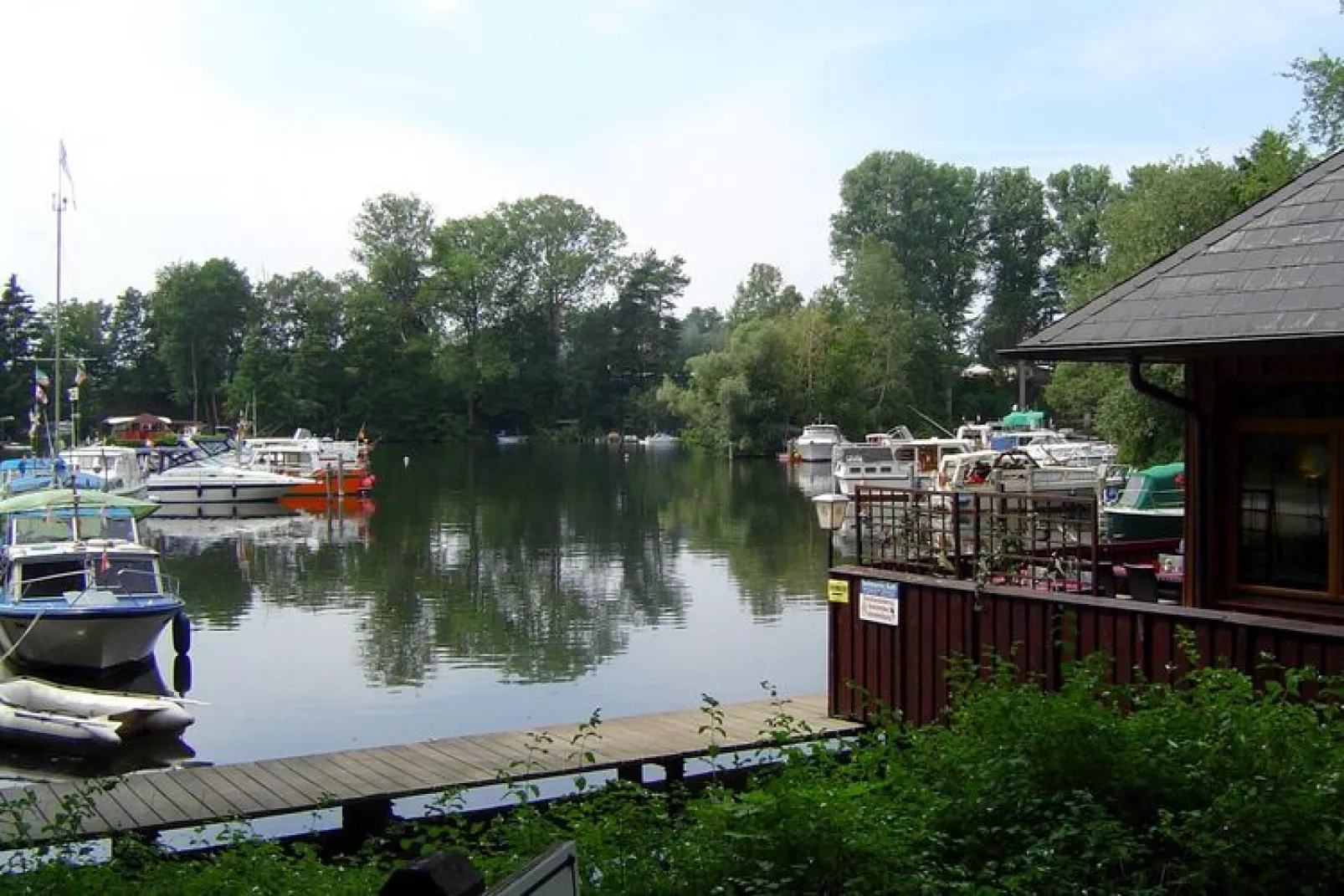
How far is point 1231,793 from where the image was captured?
5.14m

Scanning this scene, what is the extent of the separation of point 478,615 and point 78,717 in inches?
393

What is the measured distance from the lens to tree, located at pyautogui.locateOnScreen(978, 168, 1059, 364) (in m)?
95.2

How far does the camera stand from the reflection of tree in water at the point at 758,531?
29031 mm

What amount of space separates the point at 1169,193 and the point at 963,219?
59.2 metres

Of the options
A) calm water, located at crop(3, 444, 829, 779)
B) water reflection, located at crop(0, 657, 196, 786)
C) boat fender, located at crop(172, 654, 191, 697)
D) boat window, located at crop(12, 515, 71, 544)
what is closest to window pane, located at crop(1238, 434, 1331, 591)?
calm water, located at crop(3, 444, 829, 779)

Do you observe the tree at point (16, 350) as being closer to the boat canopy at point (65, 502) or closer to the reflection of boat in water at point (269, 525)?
the reflection of boat in water at point (269, 525)

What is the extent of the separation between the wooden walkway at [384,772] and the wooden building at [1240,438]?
7.68ft

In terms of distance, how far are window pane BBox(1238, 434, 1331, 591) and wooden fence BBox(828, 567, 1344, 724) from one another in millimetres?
418

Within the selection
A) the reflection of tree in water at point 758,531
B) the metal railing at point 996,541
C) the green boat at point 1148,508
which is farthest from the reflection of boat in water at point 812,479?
the metal railing at point 996,541

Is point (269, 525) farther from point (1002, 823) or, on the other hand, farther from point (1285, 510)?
point (1002, 823)

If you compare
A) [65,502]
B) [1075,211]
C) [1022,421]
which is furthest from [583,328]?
[65,502]

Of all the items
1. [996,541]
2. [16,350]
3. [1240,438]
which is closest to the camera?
[1240,438]

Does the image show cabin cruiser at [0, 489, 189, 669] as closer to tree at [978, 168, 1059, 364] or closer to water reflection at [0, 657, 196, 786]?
water reflection at [0, 657, 196, 786]

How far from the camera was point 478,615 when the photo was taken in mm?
26109
